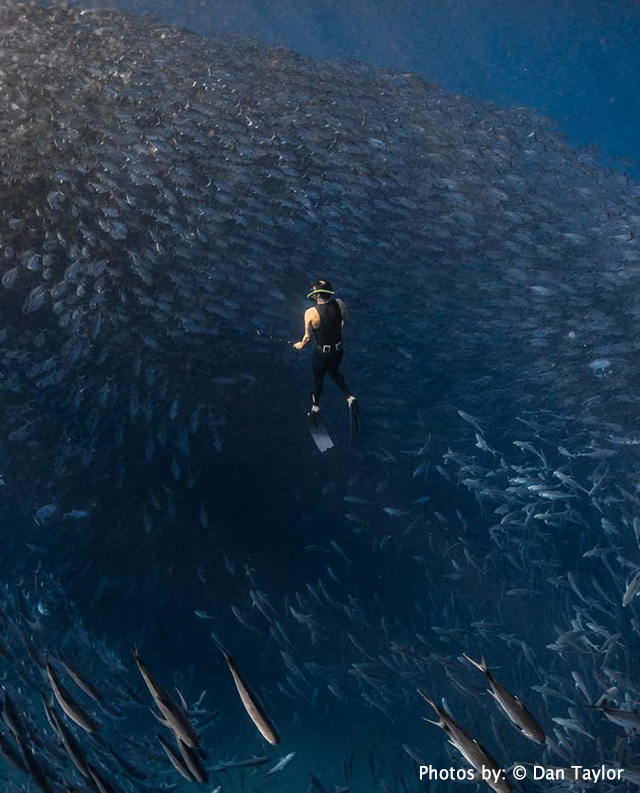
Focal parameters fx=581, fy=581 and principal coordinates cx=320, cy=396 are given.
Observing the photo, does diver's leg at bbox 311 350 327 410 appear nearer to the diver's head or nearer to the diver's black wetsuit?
the diver's black wetsuit

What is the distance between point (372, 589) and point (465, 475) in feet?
9.44

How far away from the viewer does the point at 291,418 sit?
35.9ft

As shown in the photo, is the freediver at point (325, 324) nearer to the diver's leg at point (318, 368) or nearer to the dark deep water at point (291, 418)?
the diver's leg at point (318, 368)

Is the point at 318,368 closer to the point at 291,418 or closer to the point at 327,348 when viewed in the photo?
the point at 327,348

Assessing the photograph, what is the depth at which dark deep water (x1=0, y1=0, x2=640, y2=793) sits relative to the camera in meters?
9.33

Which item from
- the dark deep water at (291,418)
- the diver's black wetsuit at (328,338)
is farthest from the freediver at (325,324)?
the dark deep water at (291,418)

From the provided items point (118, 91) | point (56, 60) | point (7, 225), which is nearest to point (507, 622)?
point (7, 225)

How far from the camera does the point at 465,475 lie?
→ 11.6m

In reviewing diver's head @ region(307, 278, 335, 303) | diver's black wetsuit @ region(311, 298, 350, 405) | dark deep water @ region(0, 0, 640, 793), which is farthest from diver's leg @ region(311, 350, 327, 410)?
dark deep water @ region(0, 0, 640, 793)

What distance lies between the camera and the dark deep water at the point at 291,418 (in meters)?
9.33

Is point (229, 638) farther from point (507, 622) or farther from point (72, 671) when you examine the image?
point (72, 671)

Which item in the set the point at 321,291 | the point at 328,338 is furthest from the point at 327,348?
the point at 321,291

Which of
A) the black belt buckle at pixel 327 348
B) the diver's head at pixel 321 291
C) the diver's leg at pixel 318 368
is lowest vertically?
the diver's leg at pixel 318 368

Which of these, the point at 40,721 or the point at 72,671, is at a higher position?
the point at 72,671
